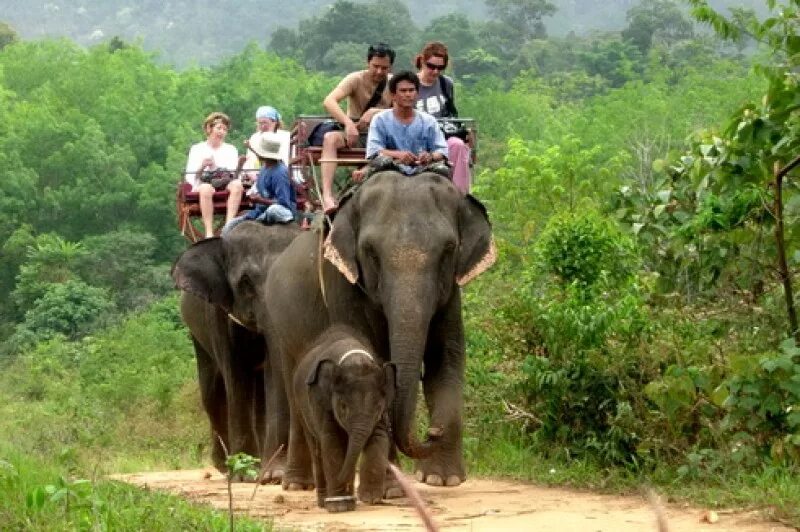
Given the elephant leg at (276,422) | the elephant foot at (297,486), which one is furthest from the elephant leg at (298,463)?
the elephant leg at (276,422)

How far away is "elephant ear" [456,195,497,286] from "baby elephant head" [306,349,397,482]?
87 cm

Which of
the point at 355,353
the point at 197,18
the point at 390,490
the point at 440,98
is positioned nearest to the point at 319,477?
the point at 390,490

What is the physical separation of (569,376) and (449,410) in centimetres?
154

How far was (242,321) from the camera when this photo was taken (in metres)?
12.8

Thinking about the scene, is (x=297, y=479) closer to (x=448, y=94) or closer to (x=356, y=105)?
(x=356, y=105)

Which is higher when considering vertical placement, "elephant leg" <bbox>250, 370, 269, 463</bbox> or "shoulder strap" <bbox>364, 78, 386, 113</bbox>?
"shoulder strap" <bbox>364, 78, 386, 113</bbox>

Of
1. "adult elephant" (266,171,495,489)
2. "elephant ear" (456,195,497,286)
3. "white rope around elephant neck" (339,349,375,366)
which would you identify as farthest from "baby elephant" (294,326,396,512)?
"elephant ear" (456,195,497,286)

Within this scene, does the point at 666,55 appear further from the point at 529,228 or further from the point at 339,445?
the point at 339,445

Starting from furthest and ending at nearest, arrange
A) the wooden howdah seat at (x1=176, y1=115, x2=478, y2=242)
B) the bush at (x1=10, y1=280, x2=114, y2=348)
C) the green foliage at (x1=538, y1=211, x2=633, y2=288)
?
1. the bush at (x1=10, y1=280, x2=114, y2=348)
2. the green foliage at (x1=538, y1=211, x2=633, y2=288)
3. the wooden howdah seat at (x1=176, y1=115, x2=478, y2=242)

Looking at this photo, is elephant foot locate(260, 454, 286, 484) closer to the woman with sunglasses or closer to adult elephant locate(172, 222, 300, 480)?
adult elephant locate(172, 222, 300, 480)

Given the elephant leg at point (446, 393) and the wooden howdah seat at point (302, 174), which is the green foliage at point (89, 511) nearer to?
the elephant leg at point (446, 393)

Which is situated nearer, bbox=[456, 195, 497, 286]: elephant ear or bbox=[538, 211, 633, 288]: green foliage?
bbox=[456, 195, 497, 286]: elephant ear

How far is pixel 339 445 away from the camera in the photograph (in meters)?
9.34

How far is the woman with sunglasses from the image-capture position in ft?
35.1
